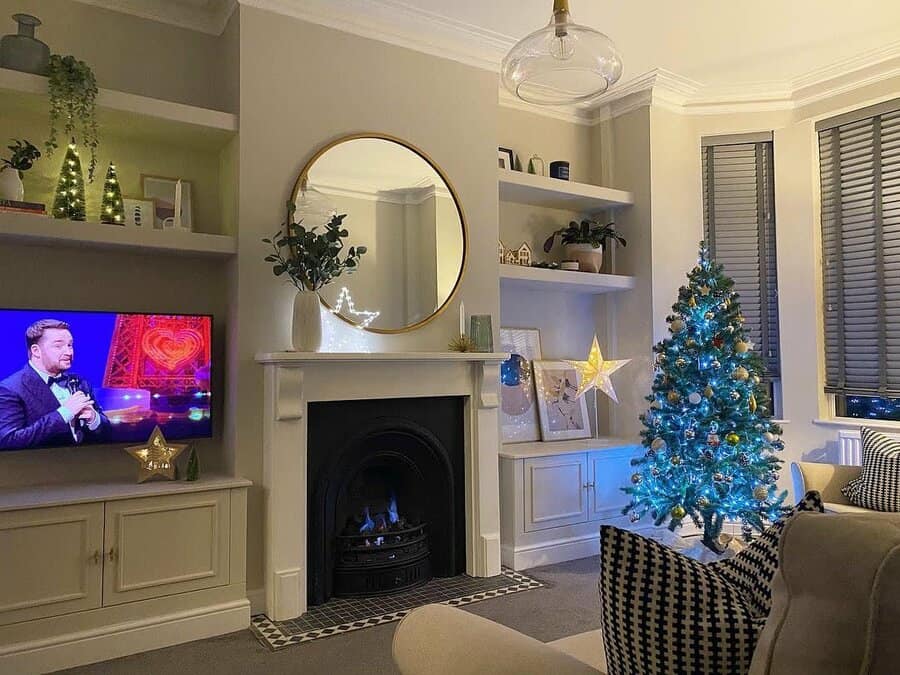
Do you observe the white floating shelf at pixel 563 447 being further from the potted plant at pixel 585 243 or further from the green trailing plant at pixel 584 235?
the green trailing plant at pixel 584 235

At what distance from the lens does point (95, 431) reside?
10.3ft

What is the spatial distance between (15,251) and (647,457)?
142 inches

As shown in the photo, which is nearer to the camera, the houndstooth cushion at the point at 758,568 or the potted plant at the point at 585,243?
the houndstooth cushion at the point at 758,568

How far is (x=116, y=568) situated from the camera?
294 cm

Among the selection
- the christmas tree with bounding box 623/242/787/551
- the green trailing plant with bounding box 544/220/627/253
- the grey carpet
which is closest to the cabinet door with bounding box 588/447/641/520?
the christmas tree with bounding box 623/242/787/551

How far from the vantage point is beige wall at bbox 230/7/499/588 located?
3.44 m

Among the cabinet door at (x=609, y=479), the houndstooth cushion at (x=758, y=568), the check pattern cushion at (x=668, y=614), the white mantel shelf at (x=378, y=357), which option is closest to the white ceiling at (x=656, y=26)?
the white mantel shelf at (x=378, y=357)

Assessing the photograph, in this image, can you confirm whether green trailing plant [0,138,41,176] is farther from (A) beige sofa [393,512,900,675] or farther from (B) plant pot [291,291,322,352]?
(A) beige sofa [393,512,900,675]

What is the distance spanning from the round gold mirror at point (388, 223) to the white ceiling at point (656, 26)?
68 centimetres

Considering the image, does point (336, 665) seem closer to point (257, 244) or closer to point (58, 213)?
point (257, 244)

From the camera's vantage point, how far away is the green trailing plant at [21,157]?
122 inches

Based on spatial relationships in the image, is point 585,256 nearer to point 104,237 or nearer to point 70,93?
point 104,237

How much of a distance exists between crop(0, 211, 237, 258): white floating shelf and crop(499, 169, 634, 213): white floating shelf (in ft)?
6.33

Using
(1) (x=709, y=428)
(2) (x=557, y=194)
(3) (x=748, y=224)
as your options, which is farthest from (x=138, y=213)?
(3) (x=748, y=224)
